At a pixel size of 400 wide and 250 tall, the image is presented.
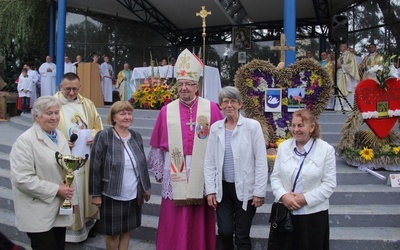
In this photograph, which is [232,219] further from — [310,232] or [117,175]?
[117,175]

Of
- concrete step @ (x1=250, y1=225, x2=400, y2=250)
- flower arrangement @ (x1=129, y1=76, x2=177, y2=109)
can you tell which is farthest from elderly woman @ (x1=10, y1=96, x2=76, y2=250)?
flower arrangement @ (x1=129, y1=76, x2=177, y2=109)

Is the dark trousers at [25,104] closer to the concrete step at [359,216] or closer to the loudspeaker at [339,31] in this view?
the loudspeaker at [339,31]

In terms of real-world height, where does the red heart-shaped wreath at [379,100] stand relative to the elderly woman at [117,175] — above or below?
above

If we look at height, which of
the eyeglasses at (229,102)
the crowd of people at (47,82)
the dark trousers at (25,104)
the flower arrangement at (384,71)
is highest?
the crowd of people at (47,82)

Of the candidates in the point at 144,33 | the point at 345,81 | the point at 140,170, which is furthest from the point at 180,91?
the point at 144,33

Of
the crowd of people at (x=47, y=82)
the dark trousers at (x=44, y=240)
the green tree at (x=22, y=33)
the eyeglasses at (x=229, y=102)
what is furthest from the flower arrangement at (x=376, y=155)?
the green tree at (x=22, y=33)

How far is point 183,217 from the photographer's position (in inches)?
132

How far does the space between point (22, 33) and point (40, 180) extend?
13648 mm

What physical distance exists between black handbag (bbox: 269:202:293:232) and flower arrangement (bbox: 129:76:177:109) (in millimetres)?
5370

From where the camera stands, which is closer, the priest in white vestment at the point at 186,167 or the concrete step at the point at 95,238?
the priest in white vestment at the point at 186,167

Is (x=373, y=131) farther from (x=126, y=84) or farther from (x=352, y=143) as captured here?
(x=126, y=84)

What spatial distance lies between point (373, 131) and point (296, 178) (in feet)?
9.50

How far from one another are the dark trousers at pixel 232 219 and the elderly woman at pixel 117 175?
2.19 feet

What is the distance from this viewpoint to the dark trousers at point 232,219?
3.09 m
